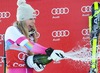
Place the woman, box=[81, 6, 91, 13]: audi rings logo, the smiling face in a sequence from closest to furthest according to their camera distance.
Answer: the woman
the smiling face
box=[81, 6, 91, 13]: audi rings logo

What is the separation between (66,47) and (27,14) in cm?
50

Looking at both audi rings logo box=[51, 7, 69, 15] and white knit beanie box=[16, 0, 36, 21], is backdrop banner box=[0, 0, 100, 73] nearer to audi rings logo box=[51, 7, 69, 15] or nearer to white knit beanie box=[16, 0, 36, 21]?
audi rings logo box=[51, 7, 69, 15]

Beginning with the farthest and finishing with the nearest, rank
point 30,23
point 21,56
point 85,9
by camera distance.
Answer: point 85,9 → point 30,23 → point 21,56

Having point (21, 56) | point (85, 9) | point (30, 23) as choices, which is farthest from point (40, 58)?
point (85, 9)

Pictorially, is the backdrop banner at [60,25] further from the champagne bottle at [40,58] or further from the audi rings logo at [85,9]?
the champagne bottle at [40,58]

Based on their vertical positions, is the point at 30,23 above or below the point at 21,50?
above

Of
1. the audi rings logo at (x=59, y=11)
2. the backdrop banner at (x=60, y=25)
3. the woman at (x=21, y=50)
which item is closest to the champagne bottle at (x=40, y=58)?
the woman at (x=21, y=50)

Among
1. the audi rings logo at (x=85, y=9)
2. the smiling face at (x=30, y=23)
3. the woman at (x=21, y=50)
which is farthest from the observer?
the audi rings logo at (x=85, y=9)

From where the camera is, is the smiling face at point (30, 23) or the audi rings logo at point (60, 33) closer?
the smiling face at point (30, 23)

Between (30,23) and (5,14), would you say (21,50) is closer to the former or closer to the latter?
(30,23)

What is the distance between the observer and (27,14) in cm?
236

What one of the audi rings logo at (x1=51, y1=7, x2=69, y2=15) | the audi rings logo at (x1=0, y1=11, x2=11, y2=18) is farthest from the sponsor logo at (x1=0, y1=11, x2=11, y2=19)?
the audi rings logo at (x1=51, y1=7, x2=69, y2=15)

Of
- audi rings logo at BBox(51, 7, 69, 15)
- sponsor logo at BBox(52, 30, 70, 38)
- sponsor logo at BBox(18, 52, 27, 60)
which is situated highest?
audi rings logo at BBox(51, 7, 69, 15)

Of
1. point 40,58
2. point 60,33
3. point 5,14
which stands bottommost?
point 40,58
